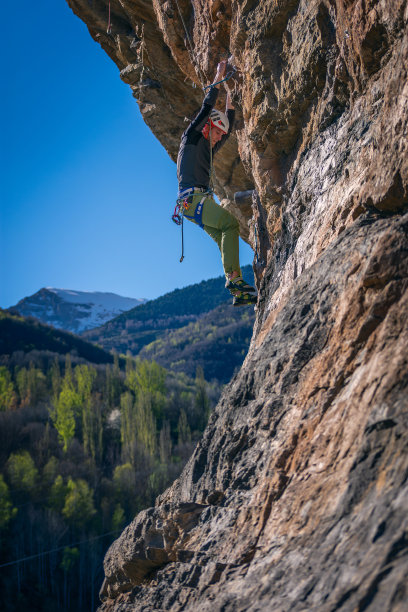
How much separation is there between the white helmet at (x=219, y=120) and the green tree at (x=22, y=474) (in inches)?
1183

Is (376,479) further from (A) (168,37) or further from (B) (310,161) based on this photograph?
(A) (168,37)

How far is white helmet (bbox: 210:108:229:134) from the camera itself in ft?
18.4

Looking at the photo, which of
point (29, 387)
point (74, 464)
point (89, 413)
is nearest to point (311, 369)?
point (74, 464)

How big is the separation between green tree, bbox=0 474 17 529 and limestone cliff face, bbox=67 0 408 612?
86.3ft

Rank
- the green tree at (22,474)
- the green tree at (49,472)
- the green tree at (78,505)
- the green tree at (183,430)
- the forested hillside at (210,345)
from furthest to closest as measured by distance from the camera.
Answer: the forested hillside at (210,345), the green tree at (183,430), the green tree at (49,472), the green tree at (22,474), the green tree at (78,505)

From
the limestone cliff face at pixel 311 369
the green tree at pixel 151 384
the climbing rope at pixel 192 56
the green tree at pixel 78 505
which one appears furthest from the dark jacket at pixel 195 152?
the green tree at pixel 151 384

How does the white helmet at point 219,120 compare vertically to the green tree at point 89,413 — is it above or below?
above

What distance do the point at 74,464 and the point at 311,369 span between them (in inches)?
1399

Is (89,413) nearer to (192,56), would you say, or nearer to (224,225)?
(192,56)

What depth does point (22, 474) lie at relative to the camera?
3062cm

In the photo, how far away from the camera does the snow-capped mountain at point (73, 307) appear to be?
171 metres

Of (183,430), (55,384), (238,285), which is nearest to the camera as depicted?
(238,285)

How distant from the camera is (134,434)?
38.8m

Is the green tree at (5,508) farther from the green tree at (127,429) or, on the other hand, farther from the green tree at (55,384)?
the green tree at (55,384)
